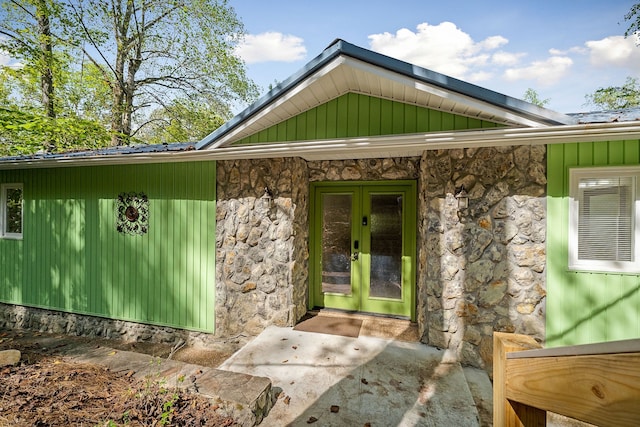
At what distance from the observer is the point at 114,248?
5301 mm

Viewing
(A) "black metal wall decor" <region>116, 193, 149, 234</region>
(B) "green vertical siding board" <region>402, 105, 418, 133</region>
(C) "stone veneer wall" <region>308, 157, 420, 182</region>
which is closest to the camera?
(B) "green vertical siding board" <region>402, 105, 418, 133</region>

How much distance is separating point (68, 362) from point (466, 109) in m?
5.68

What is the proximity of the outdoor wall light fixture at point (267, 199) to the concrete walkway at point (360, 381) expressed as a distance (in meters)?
1.96

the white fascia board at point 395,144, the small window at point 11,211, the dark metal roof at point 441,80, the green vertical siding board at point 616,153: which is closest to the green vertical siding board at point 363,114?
the white fascia board at point 395,144

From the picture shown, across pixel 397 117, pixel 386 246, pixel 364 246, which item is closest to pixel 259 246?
pixel 364 246

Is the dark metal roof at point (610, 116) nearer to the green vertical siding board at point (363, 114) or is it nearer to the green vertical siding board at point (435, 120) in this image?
the green vertical siding board at point (435, 120)

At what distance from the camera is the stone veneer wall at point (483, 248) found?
11.4 ft

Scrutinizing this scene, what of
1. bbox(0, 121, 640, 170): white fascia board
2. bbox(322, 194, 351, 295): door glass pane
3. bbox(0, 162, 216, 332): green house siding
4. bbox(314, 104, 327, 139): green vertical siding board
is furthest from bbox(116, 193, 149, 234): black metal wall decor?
bbox(314, 104, 327, 139): green vertical siding board

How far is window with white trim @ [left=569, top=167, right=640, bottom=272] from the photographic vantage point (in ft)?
10.6

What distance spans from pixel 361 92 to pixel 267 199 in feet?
6.90

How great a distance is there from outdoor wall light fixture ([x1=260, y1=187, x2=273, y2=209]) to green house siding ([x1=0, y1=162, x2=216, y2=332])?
0.97m

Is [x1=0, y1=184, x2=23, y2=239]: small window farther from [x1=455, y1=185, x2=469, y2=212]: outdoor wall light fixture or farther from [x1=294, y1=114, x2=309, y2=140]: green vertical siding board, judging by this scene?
[x1=455, y1=185, x2=469, y2=212]: outdoor wall light fixture

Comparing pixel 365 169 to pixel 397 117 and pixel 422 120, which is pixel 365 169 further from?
pixel 422 120

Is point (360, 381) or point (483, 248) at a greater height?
point (483, 248)
